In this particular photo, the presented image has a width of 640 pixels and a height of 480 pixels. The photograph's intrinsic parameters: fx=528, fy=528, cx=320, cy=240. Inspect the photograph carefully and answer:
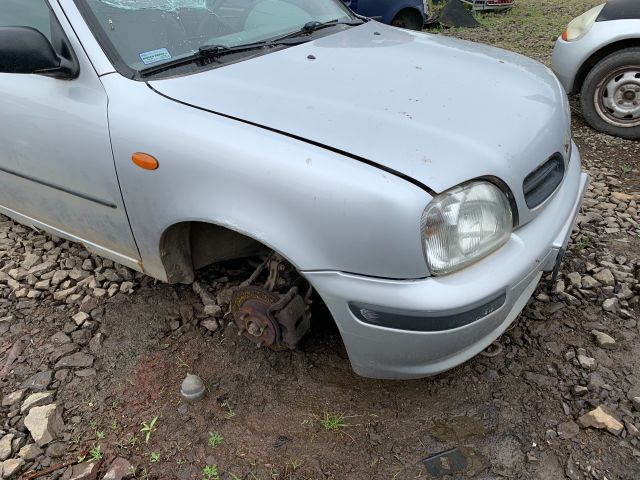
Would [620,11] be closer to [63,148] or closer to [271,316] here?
[271,316]

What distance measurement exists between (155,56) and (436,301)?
4.72ft

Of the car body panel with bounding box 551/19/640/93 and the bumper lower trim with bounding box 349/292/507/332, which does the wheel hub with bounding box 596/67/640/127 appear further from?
the bumper lower trim with bounding box 349/292/507/332

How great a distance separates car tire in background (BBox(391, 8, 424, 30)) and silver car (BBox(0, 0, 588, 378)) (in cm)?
518

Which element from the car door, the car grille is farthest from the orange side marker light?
the car grille

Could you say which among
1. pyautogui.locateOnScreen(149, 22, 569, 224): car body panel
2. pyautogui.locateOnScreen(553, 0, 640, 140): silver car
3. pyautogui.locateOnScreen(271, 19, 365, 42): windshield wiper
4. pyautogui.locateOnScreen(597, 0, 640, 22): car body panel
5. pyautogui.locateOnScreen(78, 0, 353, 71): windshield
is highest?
pyautogui.locateOnScreen(78, 0, 353, 71): windshield

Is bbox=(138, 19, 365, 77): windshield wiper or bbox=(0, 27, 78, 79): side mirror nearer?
bbox=(0, 27, 78, 79): side mirror

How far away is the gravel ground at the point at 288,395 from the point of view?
190cm

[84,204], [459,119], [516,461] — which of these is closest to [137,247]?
[84,204]

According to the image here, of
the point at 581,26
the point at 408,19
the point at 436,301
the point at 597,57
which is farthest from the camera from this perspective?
the point at 408,19

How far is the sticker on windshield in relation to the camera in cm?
206

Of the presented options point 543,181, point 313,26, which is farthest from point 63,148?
point 543,181

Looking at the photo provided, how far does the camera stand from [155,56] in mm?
2084

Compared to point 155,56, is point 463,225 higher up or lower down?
lower down

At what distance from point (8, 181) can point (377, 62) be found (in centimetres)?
186
